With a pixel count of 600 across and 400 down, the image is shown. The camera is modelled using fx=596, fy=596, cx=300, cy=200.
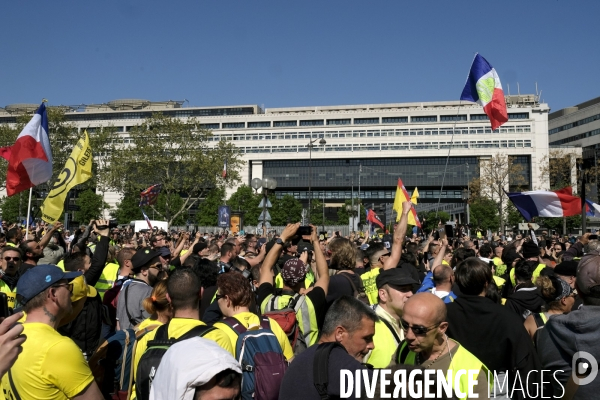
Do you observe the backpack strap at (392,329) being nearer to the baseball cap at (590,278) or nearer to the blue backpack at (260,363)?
the blue backpack at (260,363)

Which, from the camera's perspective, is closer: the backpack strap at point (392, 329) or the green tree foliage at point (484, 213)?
the backpack strap at point (392, 329)

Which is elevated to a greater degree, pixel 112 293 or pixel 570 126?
pixel 570 126

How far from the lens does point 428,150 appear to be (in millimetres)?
89312

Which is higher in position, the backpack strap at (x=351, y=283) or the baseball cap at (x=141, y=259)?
the baseball cap at (x=141, y=259)

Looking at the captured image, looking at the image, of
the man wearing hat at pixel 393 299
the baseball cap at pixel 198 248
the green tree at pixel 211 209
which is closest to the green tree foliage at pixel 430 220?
the baseball cap at pixel 198 248

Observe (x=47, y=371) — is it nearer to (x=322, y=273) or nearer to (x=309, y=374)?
(x=309, y=374)

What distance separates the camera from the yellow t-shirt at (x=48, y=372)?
306cm

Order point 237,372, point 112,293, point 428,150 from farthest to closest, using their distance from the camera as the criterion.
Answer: point 428,150, point 112,293, point 237,372

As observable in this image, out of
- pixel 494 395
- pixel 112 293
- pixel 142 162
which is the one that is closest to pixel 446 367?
pixel 494 395

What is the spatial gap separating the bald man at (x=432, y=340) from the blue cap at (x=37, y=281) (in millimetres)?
2041

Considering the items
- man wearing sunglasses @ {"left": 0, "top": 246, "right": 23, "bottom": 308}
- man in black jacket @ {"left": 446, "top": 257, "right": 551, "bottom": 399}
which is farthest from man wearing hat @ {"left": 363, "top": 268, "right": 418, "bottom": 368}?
man wearing sunglasses @ {"left": 0, "top": 246, "right": 23, "bottom": 308}

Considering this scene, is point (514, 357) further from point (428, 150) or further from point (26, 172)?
point (428, 150)

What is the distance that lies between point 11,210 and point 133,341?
78.4 m

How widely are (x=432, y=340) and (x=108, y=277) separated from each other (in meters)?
5.25
